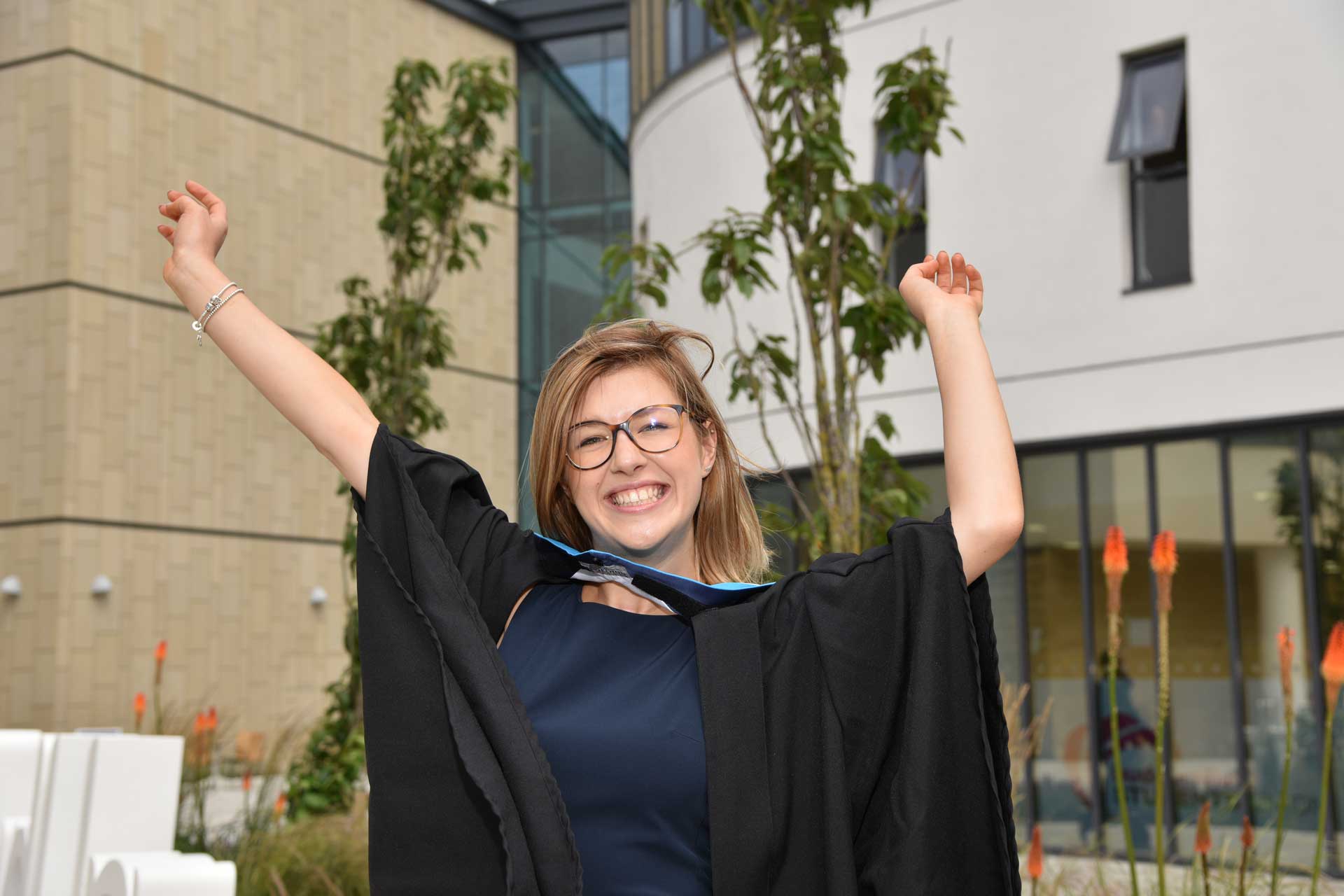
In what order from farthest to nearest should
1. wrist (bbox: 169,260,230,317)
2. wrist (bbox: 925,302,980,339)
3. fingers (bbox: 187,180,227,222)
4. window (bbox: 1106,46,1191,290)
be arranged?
window (bbox: 1106,46,1191,290) → fingers (bbox: 187,180,227,222) → wrist (bbox: 169,260,230,317) → wrist (bbox: 925,302,980,339)

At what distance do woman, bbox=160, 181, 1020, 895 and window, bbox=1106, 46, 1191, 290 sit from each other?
846 centimetres

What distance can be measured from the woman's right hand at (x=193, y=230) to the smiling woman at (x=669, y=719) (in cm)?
43

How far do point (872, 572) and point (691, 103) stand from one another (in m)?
11.4

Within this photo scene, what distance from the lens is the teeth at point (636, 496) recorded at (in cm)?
224

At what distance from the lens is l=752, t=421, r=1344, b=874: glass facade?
30.2 ft

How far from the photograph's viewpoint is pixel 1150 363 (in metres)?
9.84

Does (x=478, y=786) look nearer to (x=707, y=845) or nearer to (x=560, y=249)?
(x=707, y=845)

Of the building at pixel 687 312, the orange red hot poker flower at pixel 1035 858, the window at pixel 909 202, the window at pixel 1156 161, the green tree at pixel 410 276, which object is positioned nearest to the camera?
the orange red hot poker flower at pixel 1035 858

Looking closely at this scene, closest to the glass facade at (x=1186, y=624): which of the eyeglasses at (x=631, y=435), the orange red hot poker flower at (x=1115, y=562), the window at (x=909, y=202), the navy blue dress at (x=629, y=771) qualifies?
the window at (x=909, y=202)

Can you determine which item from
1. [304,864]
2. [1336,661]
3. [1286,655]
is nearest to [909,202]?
[304,864]

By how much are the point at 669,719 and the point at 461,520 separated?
45cm

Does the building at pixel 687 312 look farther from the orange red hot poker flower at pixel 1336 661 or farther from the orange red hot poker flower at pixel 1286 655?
the orange red hot poker flower at pixel 1336 661

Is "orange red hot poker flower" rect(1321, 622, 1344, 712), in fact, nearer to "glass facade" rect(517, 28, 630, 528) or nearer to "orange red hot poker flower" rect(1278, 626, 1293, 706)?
"orange red hot poker flower" rect(1278, 626, 1293, 706)

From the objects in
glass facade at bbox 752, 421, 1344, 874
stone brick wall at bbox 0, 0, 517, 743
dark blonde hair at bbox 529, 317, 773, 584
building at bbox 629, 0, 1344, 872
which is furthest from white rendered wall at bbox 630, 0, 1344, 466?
dark blonde hair at bbox 529, 317, 773, 584
